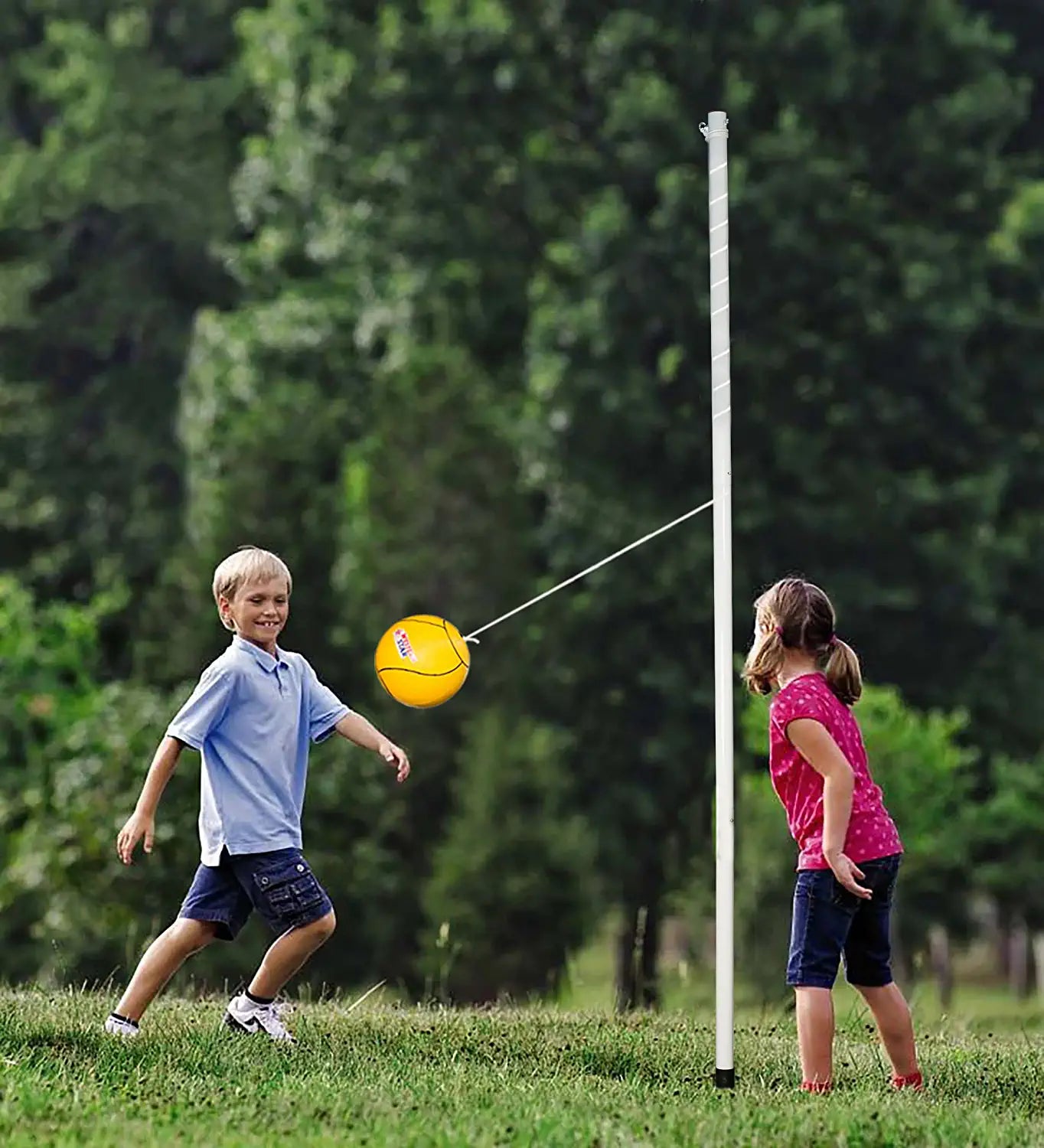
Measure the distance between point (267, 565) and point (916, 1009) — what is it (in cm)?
499

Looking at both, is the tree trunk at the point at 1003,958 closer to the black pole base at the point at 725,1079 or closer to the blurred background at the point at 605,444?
the blurred background at the point at 605,444

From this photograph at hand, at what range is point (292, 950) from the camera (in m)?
6.44

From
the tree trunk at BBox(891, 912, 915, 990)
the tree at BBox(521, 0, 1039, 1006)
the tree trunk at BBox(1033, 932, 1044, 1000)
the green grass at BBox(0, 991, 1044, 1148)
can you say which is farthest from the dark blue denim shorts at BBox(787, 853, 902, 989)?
the tree trunk at BBox(1033, 932, 1044, 1000)

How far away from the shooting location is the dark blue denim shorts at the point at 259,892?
6402 mm

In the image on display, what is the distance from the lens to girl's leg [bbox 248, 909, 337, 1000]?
645 centimetres

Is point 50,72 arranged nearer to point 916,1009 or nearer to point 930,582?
point 930,582

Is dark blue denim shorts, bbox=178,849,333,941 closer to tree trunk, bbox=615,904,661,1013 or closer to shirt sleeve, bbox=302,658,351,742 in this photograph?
shirt sleeve, bbox=302,658,351,742

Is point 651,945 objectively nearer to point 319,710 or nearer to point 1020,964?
point 319,710

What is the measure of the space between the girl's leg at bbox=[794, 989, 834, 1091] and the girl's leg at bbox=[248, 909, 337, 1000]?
4.78 feet

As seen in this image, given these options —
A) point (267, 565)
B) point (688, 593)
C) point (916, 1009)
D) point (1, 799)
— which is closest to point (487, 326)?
point (688, 593)

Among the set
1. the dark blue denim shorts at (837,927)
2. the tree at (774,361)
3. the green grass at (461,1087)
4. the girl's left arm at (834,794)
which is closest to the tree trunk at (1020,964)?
the tree at (774,361)

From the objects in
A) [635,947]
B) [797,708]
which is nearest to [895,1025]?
[797,708]

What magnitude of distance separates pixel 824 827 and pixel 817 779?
0.19m

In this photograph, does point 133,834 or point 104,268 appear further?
point 104,268
